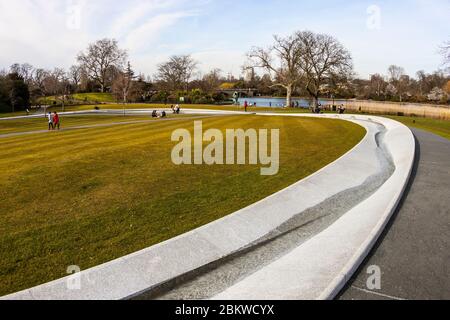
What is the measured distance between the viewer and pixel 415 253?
6.66m

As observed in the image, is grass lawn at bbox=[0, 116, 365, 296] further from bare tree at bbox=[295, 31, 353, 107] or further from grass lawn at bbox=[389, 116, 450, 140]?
bare tree at bbox=[295, 31, 353, 107]

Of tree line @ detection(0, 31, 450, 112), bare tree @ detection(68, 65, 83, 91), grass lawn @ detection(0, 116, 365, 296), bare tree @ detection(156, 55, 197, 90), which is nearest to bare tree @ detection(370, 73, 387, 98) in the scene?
tree line @ detection(0, 31, 450, 112)

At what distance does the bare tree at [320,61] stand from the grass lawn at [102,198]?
44629mm

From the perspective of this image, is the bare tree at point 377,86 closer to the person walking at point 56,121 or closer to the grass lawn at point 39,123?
the grass lawn at point 39,123

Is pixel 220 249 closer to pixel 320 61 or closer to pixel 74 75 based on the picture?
pixel 320 61

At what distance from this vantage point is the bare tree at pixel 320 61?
56.9 meters

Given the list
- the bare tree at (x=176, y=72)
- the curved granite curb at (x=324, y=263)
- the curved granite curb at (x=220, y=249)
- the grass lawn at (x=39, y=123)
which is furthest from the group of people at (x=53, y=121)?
the bare tree at (x=176, y=72)

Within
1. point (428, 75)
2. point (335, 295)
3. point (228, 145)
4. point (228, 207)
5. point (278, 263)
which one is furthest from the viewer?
point (428, 75)

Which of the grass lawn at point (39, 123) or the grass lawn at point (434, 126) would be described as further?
the grass lawn at point (39, 123)

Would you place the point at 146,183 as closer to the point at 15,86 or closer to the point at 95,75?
the point at 15,86

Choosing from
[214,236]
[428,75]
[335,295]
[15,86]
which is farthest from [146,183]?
[428,75]

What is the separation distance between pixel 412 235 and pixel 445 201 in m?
3.49

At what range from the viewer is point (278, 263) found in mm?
6312

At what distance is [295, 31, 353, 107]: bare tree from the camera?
56906mm
